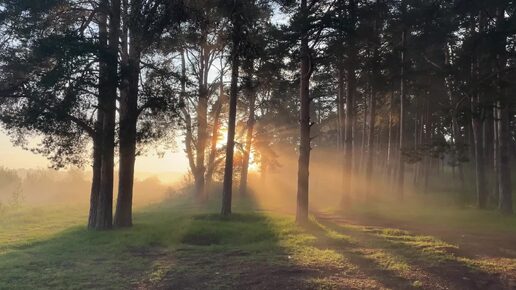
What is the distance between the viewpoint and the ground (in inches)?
371

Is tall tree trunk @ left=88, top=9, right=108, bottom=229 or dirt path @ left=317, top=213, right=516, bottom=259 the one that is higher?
tall tree trunk @ left=88, top=9, right=108, bottom=229

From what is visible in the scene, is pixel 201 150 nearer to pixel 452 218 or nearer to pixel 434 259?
pixel 452 218

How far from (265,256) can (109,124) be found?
29.6 ft

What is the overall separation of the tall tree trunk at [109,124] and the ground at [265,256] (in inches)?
44.9

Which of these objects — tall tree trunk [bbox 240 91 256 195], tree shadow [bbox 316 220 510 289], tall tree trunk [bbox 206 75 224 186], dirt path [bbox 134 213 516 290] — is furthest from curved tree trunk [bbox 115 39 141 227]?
tall tree trunk [bbox 240 91 256 195]

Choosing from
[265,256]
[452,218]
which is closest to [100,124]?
[265,256]

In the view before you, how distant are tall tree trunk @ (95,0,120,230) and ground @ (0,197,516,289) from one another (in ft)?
3.74

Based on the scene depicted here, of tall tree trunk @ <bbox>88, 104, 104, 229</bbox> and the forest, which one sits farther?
tall tree trunk @ <bbox>88, 104, 104, 229</bbox>

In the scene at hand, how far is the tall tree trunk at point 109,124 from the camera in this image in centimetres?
1614

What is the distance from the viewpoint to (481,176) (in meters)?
24.0

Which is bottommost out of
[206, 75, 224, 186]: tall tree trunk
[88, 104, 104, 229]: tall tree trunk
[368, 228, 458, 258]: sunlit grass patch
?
[368, 228, 458, 258]: sunlit grass patch

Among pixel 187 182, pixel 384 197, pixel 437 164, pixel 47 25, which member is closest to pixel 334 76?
pixel 384 197

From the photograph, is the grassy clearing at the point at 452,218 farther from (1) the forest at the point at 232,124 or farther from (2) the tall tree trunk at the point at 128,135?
(2) the tall tree trunk at the point at 128,135

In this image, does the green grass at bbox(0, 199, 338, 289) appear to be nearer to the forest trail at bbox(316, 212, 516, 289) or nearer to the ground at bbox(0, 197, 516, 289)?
the ground at bbox(0, 197, 516, 289)
